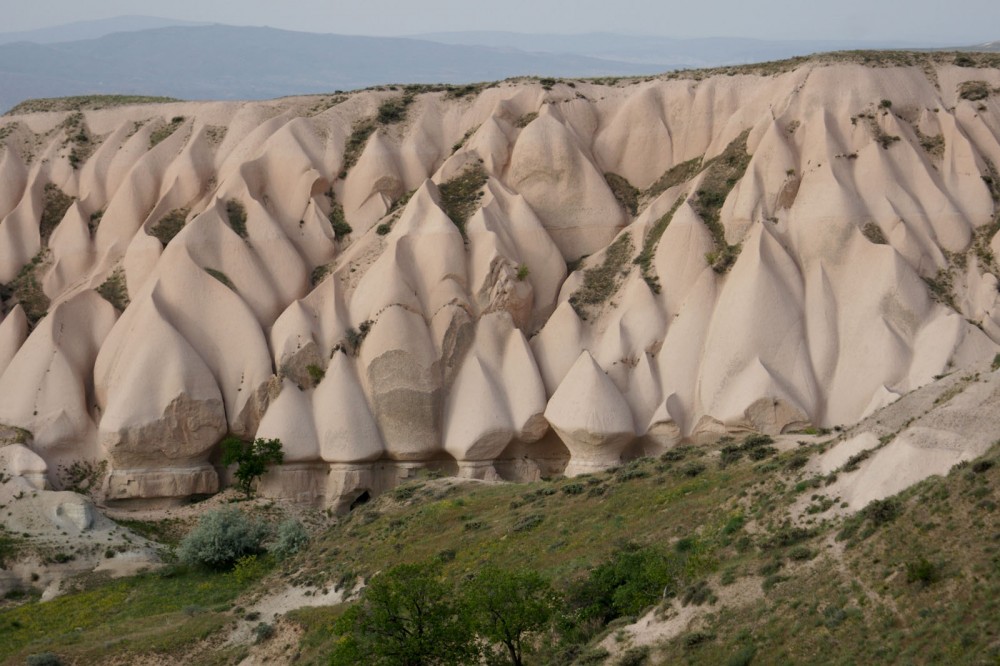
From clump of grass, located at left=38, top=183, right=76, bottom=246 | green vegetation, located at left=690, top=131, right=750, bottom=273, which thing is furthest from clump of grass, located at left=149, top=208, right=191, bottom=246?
green vegetation, located at left=690, top=131, right=750, bottom=273

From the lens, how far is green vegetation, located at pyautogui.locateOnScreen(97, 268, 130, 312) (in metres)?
53.0

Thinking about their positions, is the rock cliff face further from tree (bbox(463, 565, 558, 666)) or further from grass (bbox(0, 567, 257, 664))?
tree (bbox(463, 565, 558, 666))

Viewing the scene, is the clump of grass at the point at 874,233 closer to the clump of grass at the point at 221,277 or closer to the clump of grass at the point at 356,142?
the clump of grass at the point at 356,142

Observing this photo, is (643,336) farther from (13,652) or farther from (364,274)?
(13,652)

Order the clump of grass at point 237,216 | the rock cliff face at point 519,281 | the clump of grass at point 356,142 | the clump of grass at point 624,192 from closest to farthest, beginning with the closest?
the rock cliff face at point 519,281 → the clump of grass at point 237,216 → the clump of grass at point 624,192 → the clump of grass at point 356,142

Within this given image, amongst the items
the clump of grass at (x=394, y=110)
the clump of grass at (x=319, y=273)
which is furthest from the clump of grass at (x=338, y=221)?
the clump of grass at (x=394, y=110)

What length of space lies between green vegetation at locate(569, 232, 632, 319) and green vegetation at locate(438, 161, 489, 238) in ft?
16.6

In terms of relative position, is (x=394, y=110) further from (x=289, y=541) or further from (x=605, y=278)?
(x=289, y=541)

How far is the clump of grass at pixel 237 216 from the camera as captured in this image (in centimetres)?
5381

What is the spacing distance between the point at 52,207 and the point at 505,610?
136 ft

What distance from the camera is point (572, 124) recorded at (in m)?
56.9

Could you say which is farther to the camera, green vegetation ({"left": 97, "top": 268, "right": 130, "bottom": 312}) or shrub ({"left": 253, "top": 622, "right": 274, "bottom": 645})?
green vegetation ({"left": 97, "top": 268, "right": 130, "bottom": 312})

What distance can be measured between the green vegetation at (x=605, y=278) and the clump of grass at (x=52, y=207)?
885 inches

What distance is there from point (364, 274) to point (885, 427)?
1093 inches
